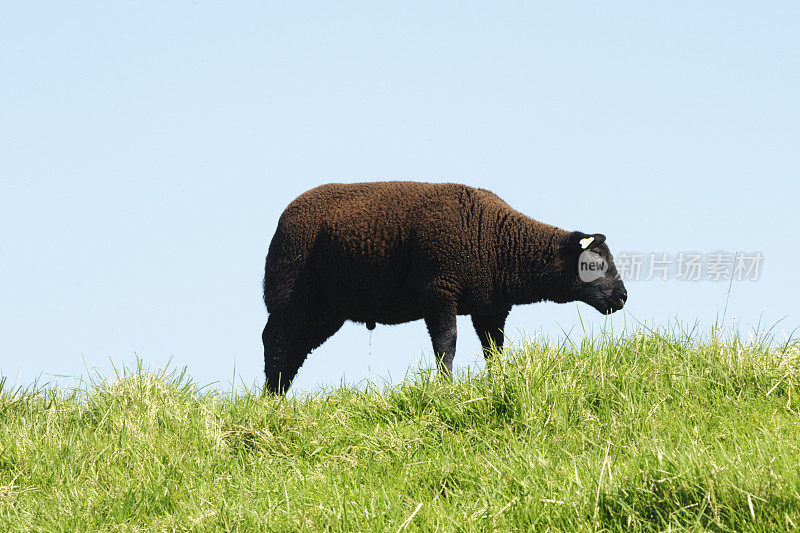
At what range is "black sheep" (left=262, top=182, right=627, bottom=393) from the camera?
865cm

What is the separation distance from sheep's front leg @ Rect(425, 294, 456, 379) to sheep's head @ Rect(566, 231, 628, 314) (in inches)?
64.1

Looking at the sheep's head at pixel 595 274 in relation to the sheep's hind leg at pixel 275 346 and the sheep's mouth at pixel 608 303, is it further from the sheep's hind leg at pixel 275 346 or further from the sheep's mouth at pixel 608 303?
the sheep's hind leg at pixel 275 346

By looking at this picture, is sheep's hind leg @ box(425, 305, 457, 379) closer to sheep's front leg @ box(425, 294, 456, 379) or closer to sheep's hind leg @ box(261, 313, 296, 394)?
sheep's front leg @ box(425, 294, 456, 379)

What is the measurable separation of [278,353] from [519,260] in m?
3.04

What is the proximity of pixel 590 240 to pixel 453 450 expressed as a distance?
441 centimetres

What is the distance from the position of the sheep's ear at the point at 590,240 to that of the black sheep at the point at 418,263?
0.01 metres

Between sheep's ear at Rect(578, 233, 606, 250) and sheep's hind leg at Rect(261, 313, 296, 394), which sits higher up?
sheep's ear at Rect(578, 233, 606, 250)

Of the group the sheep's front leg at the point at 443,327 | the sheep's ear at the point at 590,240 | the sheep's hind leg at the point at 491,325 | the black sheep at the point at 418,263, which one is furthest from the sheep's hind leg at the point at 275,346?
the sheep's ear at the point at 590,240

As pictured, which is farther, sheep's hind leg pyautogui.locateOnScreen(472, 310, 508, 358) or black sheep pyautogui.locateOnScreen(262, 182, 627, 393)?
sheep's hind leg pyautogui.locateOnScreen(472, 310, 508, 358)

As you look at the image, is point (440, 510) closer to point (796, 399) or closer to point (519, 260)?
point (796, 399)

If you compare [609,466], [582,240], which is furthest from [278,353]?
[609,466]

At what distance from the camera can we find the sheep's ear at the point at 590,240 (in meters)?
9.00

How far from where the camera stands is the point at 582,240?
9008 mm

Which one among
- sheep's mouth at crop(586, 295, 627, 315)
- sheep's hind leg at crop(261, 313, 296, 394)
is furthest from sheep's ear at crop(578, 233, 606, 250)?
sheep's hind leg at crop(261, 313, 296, 394)
